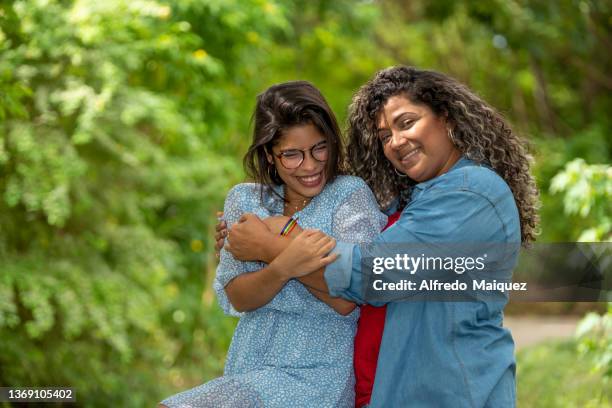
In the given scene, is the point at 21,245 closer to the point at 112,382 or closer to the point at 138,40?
the point at 112,382

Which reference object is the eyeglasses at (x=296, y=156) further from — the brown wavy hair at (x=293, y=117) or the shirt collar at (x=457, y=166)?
the shirt collar at (x=457, y=166)

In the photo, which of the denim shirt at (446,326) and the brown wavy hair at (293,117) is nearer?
the denim shirt at (446,326)

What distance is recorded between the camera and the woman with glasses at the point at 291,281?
86.4 inches

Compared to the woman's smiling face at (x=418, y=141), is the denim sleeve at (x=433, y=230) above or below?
below

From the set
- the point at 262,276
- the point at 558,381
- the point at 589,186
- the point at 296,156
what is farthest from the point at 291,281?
the point at 558,381

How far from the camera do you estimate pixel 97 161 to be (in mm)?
5383

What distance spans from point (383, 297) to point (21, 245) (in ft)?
11.5

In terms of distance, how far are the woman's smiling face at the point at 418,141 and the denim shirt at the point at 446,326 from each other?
14cm

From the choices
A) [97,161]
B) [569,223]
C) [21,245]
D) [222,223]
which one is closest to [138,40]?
[97,161]

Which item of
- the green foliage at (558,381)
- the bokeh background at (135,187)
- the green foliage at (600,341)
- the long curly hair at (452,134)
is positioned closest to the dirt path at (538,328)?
the green foliage at (558,381)

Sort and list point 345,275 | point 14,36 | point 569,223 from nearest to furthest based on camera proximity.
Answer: point 345,275, point 14,36, point 569,223

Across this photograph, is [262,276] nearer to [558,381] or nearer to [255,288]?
[255,288]

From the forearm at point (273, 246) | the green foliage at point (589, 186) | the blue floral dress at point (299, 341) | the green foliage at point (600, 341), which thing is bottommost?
the blue floral dress at point (299, 341)

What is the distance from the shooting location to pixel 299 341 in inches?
87.9
